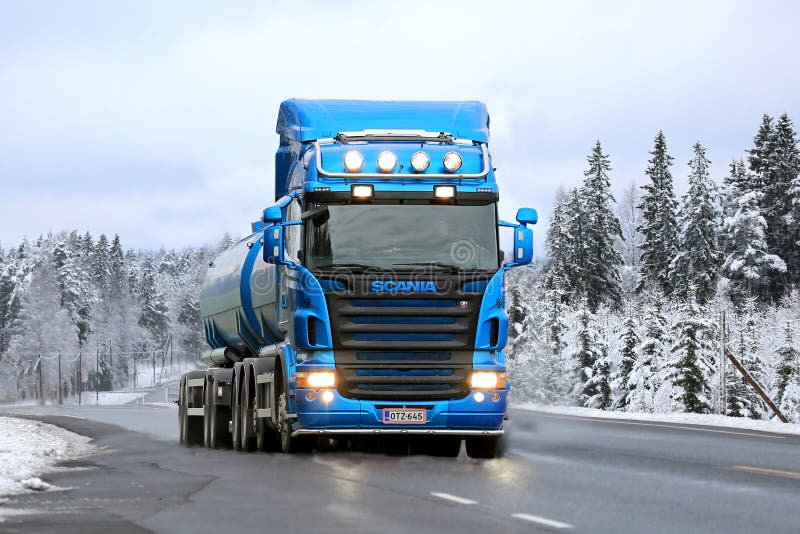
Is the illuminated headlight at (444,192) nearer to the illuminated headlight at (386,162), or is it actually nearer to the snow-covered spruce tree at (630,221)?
the illuminated headlight at (386,162)

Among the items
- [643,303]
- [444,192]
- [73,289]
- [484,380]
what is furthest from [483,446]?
[73,289]

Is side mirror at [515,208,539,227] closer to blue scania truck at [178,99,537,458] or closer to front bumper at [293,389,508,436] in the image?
blue scania truck at [178,99,537,458]

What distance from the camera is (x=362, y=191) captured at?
15.7 m

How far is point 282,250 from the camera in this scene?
15977 mm

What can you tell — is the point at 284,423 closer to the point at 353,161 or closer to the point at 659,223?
the point at 353,161

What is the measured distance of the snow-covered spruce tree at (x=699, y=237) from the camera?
91.3m

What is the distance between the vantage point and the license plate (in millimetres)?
15258

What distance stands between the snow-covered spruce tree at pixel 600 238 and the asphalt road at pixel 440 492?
80385 mm

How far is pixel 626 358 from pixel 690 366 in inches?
430

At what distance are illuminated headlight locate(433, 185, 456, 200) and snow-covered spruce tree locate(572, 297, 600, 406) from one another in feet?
141

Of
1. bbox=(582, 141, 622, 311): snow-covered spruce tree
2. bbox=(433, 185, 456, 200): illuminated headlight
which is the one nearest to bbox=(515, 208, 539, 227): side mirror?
bbox=(433, 185, 456, 200): illuminated headlight

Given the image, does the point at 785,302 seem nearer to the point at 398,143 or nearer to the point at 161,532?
the point at 398,143

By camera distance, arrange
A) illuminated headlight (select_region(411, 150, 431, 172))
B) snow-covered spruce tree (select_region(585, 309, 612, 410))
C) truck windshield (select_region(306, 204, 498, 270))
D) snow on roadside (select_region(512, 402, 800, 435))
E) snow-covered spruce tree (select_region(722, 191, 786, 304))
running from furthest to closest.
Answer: snow-covered spruce tree (select_region(722, 191, 786, 304)), snow-covered spruce tree (select_region(585, 309, 612, 410)), snow on roadside (select_region(512, 402, 800, 435)), illuminated headlight (select_region(411, 150, 431, 172)), truck windshield (select_region(306, 204, 498, 270))

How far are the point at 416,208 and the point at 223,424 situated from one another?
23.1 feet
